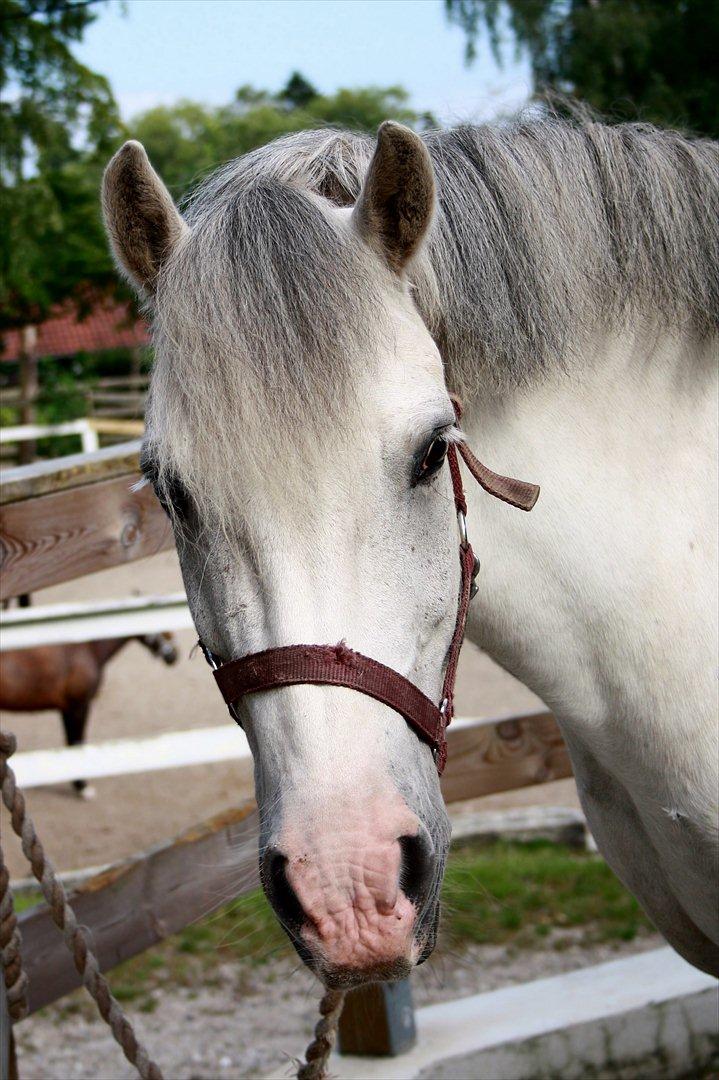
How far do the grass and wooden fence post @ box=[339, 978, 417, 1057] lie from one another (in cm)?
136

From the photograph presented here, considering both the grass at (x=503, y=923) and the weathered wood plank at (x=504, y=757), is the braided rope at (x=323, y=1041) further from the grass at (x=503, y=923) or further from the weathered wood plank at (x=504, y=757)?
the grass at (x=503, y=923)

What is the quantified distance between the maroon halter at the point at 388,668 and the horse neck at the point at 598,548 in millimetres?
130

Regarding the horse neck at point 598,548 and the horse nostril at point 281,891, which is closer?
the horse nostril at point 281,891

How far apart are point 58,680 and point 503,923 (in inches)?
125

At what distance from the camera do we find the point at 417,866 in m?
1.37

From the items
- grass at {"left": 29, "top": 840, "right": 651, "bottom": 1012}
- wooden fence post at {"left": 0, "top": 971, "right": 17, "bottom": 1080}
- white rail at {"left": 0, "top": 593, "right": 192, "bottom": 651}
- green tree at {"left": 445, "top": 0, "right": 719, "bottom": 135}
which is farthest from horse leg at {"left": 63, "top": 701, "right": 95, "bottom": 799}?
green tree at {"left": 445, "top": 0, "right": 719, "bottom": 135}

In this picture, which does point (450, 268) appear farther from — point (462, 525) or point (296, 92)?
point (296, 92)

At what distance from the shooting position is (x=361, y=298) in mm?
1508

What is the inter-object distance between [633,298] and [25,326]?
18.8 m

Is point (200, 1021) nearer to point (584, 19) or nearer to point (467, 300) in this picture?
point (467, 300)

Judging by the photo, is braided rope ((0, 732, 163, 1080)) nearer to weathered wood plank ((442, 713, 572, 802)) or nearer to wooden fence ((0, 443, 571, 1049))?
wooden fence ((0, 443, 571, 1049))

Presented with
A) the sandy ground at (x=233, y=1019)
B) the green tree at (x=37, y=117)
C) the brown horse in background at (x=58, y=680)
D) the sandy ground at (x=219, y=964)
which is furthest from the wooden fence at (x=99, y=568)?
the green tree at (x=37, y=117)

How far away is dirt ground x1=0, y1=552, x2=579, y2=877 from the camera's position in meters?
5.76

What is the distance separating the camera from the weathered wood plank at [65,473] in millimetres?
2352
